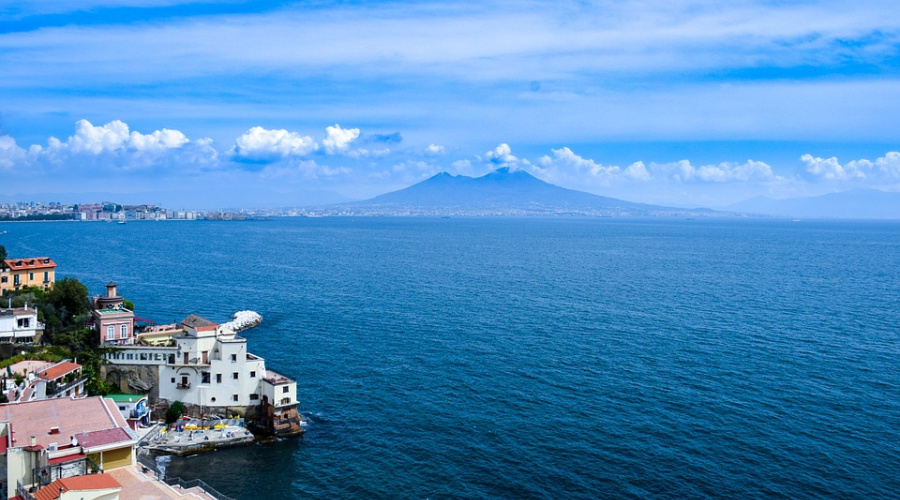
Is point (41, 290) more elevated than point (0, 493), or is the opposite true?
point (41, 290)

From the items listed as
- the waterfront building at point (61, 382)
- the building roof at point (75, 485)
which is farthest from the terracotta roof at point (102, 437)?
the waterfront building at point (61, 382)

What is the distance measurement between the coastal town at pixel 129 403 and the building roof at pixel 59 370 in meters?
0.06

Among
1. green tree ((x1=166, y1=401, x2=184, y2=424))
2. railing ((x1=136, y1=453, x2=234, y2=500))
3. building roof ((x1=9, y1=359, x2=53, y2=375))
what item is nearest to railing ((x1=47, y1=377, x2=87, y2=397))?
building roof ((x1=9, y1=359, x2=53, y2=375))

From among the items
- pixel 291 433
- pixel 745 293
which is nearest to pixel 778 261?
pixel 745 293

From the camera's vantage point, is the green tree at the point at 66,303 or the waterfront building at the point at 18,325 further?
the green tree at the point at 66,303

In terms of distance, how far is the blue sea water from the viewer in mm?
34938

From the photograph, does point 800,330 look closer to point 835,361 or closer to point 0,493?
point 835,361

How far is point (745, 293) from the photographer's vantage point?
3489 inches

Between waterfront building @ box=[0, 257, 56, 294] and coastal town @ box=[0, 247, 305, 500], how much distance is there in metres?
14.2

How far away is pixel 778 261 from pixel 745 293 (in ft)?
180

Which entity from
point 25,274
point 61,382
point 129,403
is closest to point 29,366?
point 61,382

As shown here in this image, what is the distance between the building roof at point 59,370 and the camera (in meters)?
40.8

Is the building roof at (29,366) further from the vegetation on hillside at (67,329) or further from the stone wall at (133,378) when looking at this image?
the stone wall at (133,378)

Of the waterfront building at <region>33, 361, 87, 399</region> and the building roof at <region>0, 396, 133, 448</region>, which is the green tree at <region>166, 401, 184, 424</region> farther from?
the building roof at <region>0, 396, 133, 448</region>
